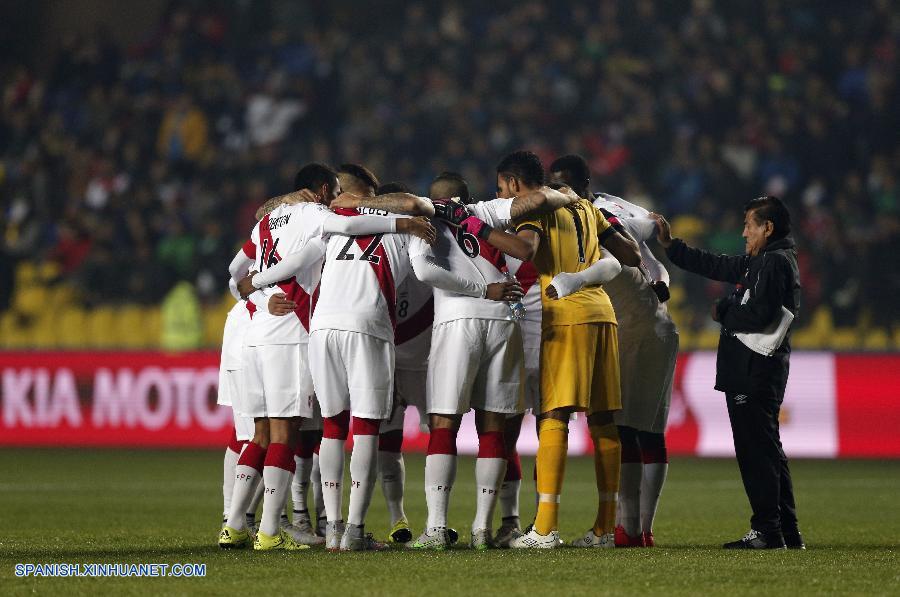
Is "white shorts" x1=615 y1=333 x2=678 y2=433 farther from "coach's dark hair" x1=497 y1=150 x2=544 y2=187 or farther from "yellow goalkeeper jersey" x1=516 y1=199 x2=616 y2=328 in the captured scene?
"coach's dark hair" x1=497 y1=150 x2=544 y2=187

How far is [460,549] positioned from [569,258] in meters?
1.76

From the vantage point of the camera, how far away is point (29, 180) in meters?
20.1

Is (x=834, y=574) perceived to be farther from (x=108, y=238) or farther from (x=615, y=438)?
(x=108, y=238)

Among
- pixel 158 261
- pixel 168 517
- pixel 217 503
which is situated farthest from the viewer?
pixel 158 261

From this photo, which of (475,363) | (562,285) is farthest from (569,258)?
(475,363)

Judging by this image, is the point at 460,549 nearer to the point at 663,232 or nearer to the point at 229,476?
the point at 229,476

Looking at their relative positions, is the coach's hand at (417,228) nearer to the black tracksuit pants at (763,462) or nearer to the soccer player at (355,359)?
the soccer player at (355,359)

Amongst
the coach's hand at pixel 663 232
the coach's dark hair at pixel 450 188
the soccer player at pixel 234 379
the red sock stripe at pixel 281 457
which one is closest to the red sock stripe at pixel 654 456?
the coach's hand at pixel 663 232

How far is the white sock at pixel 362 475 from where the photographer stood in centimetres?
751

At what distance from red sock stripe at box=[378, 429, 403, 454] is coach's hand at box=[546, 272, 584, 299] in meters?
1.43

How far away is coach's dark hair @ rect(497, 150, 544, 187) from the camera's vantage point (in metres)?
7.91

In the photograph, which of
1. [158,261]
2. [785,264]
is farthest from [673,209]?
[785,264]

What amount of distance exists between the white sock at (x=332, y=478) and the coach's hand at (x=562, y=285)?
4.74 ft

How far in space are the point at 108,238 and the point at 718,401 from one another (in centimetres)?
858
